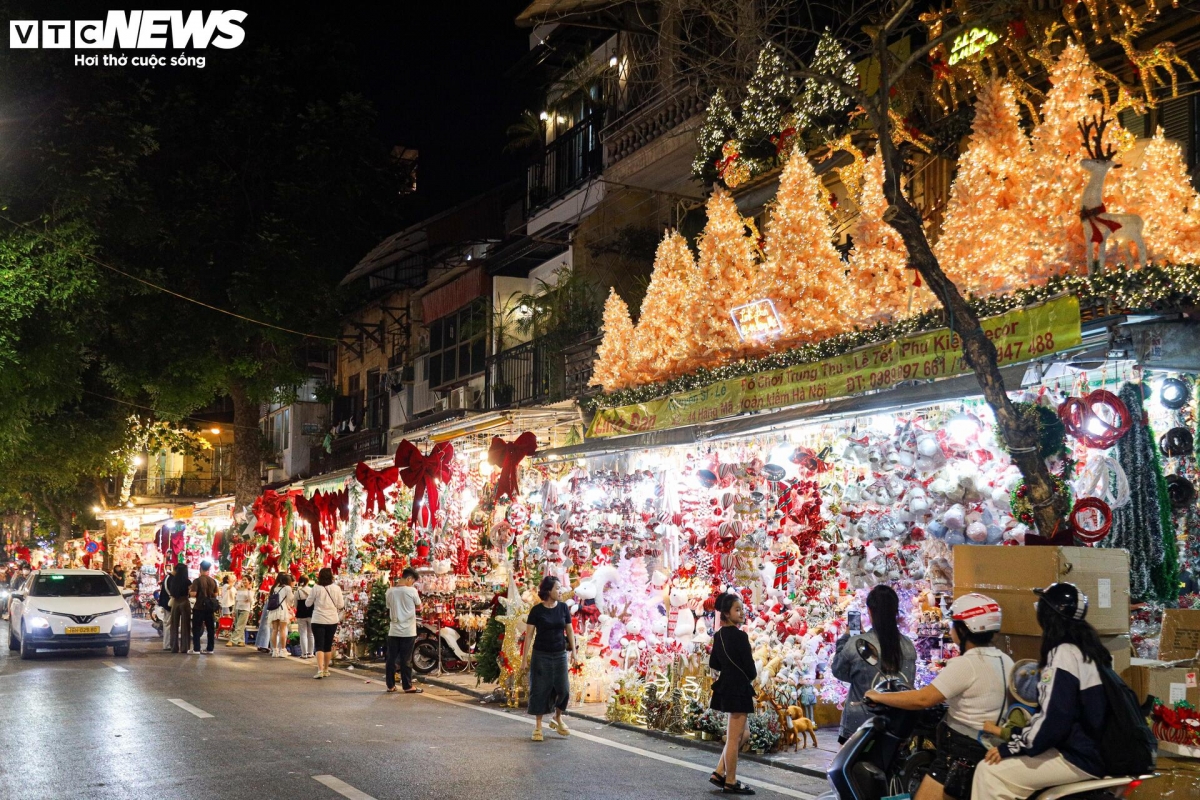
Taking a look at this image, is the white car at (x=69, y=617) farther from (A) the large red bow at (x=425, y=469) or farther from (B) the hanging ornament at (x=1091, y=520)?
(B) the hanging ornament at (x=1091, y=520)

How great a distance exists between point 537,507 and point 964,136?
7.92 m

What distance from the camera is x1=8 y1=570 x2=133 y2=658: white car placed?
20125 millimetres

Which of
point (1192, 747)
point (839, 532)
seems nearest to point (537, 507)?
point (839, 532)

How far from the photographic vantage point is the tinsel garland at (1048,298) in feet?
30.4

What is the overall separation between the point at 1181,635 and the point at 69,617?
1893 centimetres

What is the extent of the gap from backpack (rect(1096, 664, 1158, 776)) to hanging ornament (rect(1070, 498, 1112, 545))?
12.8 ft

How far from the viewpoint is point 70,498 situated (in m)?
48.5

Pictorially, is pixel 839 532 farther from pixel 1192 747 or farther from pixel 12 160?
pixel 12 160

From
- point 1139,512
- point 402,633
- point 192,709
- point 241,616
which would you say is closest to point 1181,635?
point 1139,512

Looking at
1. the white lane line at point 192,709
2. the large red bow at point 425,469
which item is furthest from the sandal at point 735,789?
the large red bow at point 425,469

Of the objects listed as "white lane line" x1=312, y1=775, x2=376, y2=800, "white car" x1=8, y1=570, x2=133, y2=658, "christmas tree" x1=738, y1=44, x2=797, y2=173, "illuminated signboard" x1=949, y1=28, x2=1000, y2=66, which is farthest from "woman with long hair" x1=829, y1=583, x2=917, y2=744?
"white car" x1=8, y1=570, x2=133, y2=658

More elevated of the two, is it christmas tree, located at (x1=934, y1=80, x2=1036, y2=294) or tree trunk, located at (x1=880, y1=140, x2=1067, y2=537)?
christmas tree, located at (x1=934, y1=80, x2=1036, y2=294)

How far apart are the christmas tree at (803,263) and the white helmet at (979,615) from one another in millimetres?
8298

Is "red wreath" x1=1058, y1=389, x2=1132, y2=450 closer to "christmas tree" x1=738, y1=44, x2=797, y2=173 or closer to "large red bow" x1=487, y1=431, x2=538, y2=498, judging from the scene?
"christmas tree" x1=738, y1=44, x2=797, y2=173
